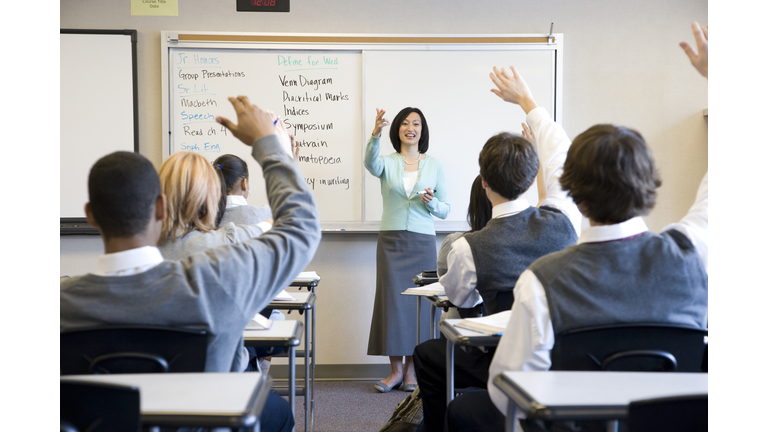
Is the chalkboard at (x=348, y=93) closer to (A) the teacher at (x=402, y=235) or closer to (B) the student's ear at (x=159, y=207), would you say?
(A) the teacher at (x=402, y=235)

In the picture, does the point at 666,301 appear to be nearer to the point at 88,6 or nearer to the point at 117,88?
the point at 117,88

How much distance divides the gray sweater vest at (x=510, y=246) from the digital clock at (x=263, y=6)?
8.27 ft

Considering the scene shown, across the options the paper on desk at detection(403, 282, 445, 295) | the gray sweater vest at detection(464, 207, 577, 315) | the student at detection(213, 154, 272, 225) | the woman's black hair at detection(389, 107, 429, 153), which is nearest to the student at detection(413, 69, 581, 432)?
the gray sweater vest at detection(464, 207, 577, 315)

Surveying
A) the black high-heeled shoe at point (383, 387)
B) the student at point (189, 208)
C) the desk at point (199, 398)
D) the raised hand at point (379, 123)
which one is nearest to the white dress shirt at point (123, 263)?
the desk at point (199, 398)

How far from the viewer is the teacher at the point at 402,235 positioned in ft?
11.3

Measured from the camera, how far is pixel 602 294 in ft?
3.56

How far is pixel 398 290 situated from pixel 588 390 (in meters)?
2.62

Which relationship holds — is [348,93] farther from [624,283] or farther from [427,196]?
[624,283]

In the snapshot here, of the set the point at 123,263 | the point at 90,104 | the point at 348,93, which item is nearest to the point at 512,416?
the point at 123,263

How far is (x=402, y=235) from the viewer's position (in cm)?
346

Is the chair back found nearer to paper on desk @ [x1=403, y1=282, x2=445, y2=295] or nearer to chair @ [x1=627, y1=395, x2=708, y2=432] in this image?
chair @ [x1=627, y1=395, x2=708, y2=432]
